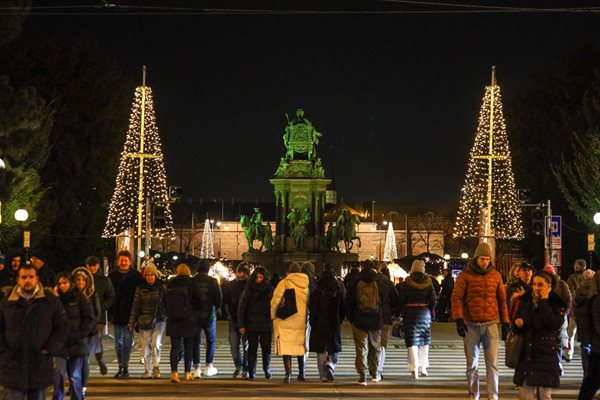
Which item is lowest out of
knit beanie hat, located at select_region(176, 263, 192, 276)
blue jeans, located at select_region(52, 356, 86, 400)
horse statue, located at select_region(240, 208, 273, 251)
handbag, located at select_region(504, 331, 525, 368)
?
blue jeans, located at select_region(52, 356, 86, 400)

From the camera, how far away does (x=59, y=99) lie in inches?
2376

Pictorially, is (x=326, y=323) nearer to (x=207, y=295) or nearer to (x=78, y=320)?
(x=207, y=295)

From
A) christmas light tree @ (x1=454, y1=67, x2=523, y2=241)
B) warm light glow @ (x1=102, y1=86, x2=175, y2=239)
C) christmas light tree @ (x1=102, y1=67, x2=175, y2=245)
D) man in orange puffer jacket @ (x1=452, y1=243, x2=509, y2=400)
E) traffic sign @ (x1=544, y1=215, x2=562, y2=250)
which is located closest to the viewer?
man in orange puffer jacket @ (x1=452, y1=243, x2=509, y2=400)

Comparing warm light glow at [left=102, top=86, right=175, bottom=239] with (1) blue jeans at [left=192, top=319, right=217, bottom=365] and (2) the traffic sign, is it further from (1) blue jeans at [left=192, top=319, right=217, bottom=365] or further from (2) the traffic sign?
(1) blue jeans at [left=192, top=319, right=217, bottom=365]

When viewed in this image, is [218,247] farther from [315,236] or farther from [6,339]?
[6,339]

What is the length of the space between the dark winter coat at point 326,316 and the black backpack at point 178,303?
200 centimetres

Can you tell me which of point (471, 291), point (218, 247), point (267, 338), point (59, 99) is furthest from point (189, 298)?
point (218, 247)

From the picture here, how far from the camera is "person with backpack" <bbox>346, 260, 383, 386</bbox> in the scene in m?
20.2

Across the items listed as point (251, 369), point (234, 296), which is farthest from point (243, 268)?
point (251, 369)

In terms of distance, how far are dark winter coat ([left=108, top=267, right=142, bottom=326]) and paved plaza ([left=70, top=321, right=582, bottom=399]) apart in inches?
39.5

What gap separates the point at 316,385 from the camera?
65.7 feet

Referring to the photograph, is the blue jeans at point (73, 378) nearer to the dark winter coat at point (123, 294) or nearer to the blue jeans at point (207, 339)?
the blue jeans at point (207, 339)

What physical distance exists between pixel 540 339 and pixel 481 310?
66.6 inches

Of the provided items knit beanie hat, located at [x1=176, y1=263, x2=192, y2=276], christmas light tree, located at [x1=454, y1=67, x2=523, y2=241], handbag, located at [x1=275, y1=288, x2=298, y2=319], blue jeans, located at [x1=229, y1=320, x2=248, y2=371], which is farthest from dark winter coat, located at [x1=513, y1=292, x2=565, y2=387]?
christmas light tree, located at [x1=454, y1=67, x2=523, y2=241]
